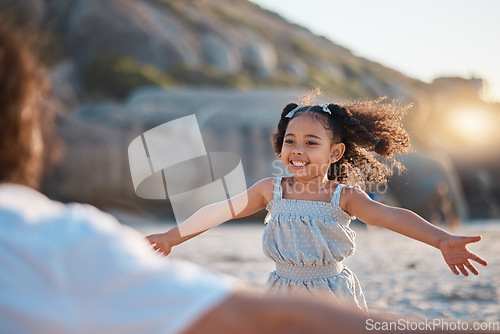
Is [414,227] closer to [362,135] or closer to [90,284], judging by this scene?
[362,135]

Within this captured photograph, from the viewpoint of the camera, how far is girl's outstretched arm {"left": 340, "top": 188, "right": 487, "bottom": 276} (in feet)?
7.17

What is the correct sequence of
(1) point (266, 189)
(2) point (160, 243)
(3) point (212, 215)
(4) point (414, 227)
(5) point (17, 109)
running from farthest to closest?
1. (1) point (266, 189)
2. (3) point (212, 215)
3. (2) point (160, 243)
4. (4) point (414, 227)
5. (5) point (17, 109)

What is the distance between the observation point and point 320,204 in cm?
290

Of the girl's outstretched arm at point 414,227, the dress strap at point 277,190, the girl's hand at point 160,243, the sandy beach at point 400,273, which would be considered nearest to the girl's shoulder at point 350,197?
the girl's outstretched arm at point 414,227

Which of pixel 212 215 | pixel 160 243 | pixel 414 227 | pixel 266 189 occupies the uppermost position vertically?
pixel 414 227

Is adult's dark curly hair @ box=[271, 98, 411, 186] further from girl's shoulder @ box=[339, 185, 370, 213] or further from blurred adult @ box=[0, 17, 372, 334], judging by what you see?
blurred adult @ box=[0, 17, 372, 334]

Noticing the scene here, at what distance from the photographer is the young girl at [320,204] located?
277 cm

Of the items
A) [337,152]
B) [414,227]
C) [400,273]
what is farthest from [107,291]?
[400,273]

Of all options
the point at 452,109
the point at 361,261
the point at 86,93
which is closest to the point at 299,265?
A: the point at 361,261

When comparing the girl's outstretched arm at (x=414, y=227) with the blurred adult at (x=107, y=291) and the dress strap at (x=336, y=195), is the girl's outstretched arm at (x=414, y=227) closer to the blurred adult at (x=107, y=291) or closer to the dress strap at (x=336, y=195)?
the dress strap at (x=336, y=195)

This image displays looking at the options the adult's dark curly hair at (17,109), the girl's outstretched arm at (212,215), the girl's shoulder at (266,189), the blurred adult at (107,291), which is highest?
the adult's dark curly hair at (17,109)

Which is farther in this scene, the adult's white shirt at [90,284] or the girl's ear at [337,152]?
the girl's ear at [337,152]

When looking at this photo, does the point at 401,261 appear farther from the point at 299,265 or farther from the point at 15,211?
the point at 15,211

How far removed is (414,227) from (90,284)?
1.97 metres
